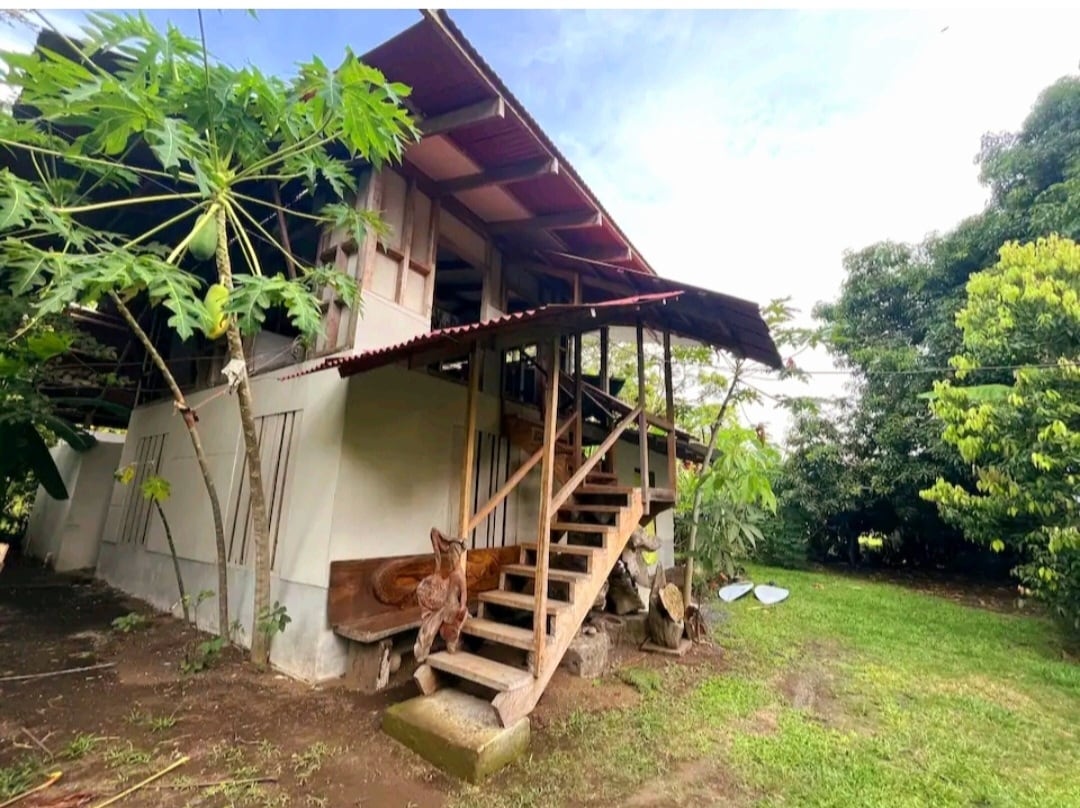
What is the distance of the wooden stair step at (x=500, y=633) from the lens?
3385 millimetres

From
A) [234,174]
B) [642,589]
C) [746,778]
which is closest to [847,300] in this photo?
[642,589]

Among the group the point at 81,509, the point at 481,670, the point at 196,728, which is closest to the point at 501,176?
the point at 481,670

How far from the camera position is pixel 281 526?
4.48 meters

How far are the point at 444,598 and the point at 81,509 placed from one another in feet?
31.5

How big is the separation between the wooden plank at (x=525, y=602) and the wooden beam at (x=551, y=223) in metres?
4.13

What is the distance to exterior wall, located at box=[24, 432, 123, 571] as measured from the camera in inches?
342

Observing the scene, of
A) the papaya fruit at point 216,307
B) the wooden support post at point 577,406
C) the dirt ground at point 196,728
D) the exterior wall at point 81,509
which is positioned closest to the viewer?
the dirt ground at point 196,728

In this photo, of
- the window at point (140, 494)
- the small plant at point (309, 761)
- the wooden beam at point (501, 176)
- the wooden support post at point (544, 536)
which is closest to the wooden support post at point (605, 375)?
the wooden beam at point (501, 176)

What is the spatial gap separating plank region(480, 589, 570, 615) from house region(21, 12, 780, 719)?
0.03 meters

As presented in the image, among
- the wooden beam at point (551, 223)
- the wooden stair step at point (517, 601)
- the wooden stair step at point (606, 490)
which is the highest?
the wooden beam at point (551, 223)

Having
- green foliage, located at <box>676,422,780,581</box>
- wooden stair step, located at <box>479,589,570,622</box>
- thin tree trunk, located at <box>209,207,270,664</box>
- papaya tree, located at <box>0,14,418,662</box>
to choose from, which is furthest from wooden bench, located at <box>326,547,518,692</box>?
green foliage, located at <box>676,422,780,581</box>

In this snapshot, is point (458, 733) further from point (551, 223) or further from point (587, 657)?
point (551, 223)

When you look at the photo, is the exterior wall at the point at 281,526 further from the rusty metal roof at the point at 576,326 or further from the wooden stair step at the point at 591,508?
the wooden stair step at the point at 591,508

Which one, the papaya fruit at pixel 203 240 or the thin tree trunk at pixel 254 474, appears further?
the thin tree trunk at pixel 254 474
